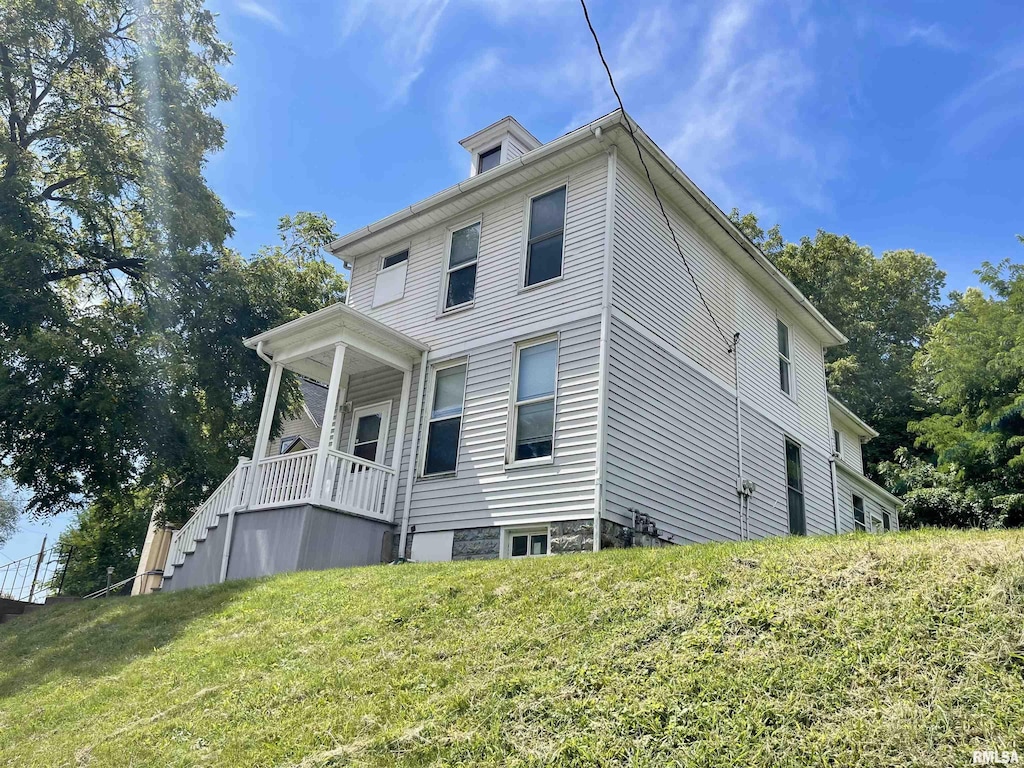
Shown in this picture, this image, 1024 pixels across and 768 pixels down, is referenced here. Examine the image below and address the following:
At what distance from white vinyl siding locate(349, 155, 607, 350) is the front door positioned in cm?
133

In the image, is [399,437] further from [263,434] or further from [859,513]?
[859,513]

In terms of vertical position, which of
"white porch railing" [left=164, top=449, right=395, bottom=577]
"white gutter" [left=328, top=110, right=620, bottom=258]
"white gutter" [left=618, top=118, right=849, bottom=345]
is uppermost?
"white gutter" [left=618, top=118, right=849, bottom=345]

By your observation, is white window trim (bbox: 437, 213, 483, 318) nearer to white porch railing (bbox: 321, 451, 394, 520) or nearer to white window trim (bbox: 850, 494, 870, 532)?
white porch railing (bbox: 321, 451, 394, 520)

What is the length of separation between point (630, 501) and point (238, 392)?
11072mm

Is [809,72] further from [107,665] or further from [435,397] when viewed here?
[107,665]

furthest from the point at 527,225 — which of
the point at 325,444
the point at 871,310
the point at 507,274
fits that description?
the point at 871,310

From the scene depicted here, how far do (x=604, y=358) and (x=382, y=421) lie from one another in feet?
13.5

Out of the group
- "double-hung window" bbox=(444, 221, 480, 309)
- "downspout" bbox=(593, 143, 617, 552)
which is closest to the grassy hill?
"downspout" bbox=(593, 143, 617, 552)

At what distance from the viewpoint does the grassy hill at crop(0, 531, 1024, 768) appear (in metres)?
3.50

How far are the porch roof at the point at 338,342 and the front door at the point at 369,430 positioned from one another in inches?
27.4

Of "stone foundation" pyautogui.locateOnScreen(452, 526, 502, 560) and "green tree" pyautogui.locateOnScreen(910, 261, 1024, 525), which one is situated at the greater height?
"green tree" pyautogui.locateOnScreen(910, 261, 1024, 525)

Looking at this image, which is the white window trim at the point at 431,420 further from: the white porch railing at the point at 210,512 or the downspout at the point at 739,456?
the downspout at the point at 739,456

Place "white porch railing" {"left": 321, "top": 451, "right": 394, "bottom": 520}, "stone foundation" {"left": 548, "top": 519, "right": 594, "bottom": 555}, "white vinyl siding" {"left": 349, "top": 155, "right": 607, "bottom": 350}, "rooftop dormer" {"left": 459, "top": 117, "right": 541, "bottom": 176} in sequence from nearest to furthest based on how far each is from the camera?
1. "stone foundation" {"left": 548, "top": 519, "right": 594, "bottom": 555}
2. "white porch railing" {"left": 321, "top": 451, "right": 394, "bottom": 520}
3. "white vinyl siding" {"left": 349, "top": 155, "right": 607, "bottom": 350}
4. "rooftop dormer" {"left": 459, "top": 117, "right": 541, "bottom": 176}

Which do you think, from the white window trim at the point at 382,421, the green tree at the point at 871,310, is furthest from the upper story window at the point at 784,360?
the green tree at the point at 871,310
